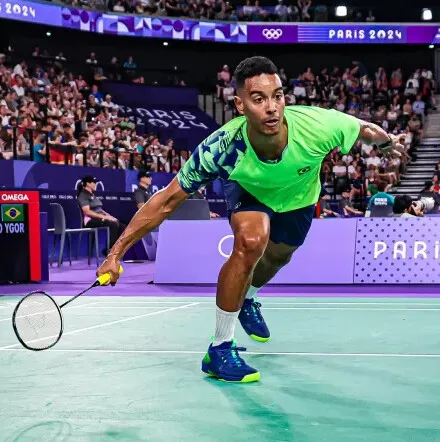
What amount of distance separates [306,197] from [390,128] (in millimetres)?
19763

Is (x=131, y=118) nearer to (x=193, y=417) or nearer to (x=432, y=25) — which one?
(x=432, y=25)

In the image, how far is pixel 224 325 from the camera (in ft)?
12.5

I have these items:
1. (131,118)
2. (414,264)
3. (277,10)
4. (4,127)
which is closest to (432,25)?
(277,10)

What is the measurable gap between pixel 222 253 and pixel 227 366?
16.1 ft

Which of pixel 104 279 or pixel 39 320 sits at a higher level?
pixel 104 279

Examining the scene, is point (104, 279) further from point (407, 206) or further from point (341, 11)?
point (341, 11)

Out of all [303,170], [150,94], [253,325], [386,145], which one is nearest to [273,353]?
[253,325]

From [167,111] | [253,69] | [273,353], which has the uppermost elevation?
[167,111]

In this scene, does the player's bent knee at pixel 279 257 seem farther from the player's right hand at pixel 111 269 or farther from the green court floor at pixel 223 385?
the player's right hand at pixel 111 269

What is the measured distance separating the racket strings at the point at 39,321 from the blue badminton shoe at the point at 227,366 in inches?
29.3

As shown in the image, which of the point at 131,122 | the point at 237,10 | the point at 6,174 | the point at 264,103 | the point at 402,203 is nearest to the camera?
the point at 264,103

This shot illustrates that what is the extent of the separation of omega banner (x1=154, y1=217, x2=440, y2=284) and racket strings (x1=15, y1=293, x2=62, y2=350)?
4.43 m

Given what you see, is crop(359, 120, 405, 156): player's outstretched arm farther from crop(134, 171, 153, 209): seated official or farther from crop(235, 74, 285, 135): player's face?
crop(134, 171, 153, 209): seated official

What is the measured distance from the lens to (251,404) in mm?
3232
